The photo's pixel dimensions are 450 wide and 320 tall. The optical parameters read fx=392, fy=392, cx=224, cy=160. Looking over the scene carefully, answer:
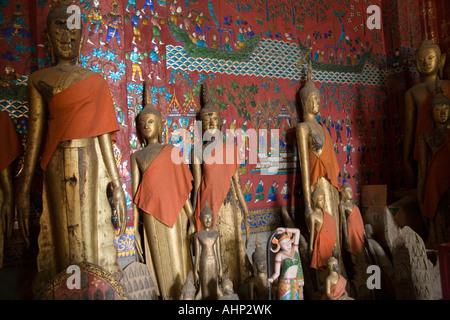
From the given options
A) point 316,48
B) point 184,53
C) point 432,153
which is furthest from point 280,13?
point 432,153

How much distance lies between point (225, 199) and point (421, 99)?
307cm

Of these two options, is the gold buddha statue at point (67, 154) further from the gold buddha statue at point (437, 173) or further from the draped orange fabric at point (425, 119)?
the draped orange fabric at point (425, 119)

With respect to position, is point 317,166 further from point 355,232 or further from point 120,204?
point 120,204

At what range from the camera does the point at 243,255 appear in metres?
4.34

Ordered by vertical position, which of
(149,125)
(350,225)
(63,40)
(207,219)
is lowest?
(350,225)

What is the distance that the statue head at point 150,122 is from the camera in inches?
162

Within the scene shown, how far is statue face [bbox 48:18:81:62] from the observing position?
11.5ft

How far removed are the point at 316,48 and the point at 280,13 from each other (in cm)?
75

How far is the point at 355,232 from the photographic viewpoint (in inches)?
185

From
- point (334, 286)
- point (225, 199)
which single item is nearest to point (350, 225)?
Result: point (334, 286)

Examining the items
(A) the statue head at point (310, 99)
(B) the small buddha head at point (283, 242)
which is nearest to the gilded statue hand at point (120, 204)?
(B) the small buddha head at point (283, 242)

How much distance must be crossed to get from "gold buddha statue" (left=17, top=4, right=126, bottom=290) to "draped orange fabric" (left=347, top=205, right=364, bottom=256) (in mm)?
2708

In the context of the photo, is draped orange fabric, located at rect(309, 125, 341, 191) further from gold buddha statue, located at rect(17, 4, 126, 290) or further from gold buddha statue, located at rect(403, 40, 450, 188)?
gold buddha statue, located at rect(17, 4, 126, 290)

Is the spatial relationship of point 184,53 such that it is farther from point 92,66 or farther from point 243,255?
point 243,255
